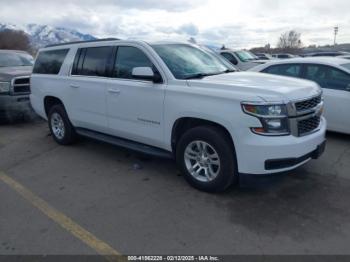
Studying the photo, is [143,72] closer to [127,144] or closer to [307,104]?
[127,144]

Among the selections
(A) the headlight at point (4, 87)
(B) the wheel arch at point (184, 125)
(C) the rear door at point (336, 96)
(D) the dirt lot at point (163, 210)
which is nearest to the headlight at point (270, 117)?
(B) the wheel arch at point (184, 125)

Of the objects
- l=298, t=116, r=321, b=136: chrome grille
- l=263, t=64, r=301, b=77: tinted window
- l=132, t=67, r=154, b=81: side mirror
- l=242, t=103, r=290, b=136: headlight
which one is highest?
l=132, t=67, r=154, b=81: side mirror

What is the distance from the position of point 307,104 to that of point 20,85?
7.21m

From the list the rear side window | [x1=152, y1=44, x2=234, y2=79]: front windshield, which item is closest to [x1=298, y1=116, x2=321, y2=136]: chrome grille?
[x1=152, y1=44, x2=234, y2=79]: front windshield

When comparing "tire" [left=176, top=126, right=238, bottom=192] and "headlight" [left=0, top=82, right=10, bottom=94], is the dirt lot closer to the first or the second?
"tire" [left=176, top=126, right=238, bottom=192]

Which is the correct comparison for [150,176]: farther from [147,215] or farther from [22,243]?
[22,243]

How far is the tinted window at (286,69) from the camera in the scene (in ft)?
23.3

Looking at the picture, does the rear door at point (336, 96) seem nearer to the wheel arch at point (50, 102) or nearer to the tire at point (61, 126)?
the tire at point (61, 126)

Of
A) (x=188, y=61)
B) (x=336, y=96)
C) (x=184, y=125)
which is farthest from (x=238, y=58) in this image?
(x=184, y=125)

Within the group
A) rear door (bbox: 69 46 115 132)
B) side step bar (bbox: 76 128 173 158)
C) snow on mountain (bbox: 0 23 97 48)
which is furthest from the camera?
snow on mountain (bbox: 0 23 97 48)

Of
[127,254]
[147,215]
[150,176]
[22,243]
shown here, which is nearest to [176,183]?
[150,176]

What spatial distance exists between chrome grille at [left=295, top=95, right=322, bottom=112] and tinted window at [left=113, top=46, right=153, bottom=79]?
2.07 metres

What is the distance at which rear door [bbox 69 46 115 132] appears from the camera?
→ 5520 millimetres

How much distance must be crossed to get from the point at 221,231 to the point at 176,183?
137 centimetres
